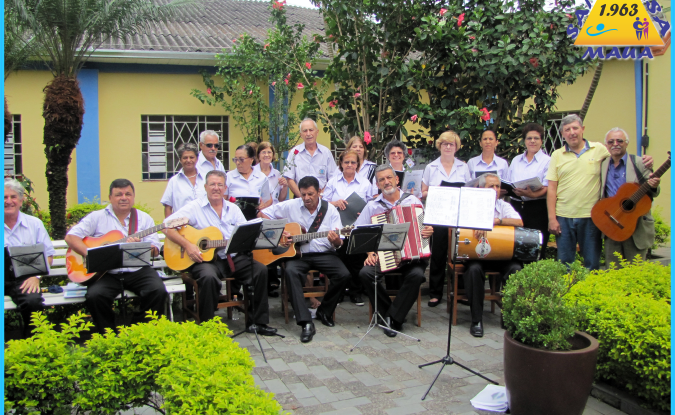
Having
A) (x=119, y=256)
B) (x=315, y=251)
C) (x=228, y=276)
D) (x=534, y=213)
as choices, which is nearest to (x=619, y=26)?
(x=534, y=213)

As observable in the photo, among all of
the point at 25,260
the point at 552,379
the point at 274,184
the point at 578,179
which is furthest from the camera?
the point at 274,184

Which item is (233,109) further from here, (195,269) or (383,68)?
(195,269)

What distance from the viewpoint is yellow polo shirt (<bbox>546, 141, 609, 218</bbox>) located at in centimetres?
603

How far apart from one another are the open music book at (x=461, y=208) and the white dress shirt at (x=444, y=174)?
2.04 meters

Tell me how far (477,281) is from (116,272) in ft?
11.6

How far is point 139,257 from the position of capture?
4875mm

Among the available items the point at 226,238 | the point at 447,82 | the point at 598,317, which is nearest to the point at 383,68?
the point at 447,82

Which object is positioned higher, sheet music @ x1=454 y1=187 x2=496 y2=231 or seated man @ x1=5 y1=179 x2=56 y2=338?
sheet music @ x1=454 y1=187 x2=496 y2=231

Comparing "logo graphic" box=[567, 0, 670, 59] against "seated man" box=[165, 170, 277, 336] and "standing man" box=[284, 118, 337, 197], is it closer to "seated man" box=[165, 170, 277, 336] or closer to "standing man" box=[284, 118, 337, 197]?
"standing man" box=[284, 118, 337, 197]

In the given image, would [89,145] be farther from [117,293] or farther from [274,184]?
[117,293]

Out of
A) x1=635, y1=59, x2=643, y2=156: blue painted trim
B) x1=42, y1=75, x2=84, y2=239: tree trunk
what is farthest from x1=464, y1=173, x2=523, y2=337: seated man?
x1=635, y1=59, x2=643, y2=156: blue painted trim

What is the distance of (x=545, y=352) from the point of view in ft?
11.5

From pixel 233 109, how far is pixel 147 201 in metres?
2.62

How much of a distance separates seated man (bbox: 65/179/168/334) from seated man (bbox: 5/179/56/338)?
0.88 feet
